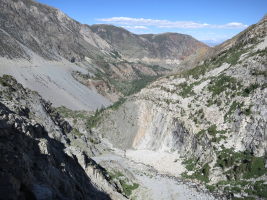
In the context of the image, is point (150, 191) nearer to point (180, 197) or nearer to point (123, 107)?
point (180, 197)

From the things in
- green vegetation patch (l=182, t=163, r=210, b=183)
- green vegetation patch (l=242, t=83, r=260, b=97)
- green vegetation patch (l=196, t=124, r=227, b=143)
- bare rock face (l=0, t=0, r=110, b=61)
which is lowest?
green vegetation patch (l=182, t=163, r=210, b=183)

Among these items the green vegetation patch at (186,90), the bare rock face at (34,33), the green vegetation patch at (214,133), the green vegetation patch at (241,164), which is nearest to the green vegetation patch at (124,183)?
the green vegetation patch at (241,164)

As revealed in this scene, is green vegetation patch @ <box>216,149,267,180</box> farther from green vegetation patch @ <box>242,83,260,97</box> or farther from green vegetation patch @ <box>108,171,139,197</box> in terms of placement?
green vegetation patch @ <box>108,171,139,197</box>

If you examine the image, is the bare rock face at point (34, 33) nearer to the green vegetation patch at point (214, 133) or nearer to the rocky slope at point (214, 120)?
the rocky slope at point (214, 120)

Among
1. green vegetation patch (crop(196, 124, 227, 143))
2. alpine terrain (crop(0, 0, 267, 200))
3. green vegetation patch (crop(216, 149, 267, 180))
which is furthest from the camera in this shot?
green vegetation patch (crop(196, 124, 227, 143))

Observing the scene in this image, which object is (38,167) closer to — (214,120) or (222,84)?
(214,120)

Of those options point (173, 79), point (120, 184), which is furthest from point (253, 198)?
point (173, 79)

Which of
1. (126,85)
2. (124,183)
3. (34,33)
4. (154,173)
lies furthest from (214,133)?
(34,33)

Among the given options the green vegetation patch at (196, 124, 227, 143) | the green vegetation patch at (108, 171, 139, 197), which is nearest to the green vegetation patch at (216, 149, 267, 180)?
the green vegetation patch at (196, 124, 227, 143)
